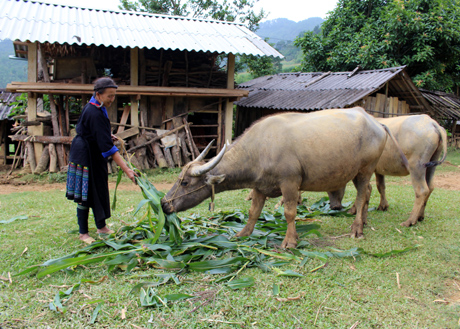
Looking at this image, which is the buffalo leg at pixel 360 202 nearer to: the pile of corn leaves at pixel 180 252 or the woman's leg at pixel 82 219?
the pile of corn leaves at pixel 180 252

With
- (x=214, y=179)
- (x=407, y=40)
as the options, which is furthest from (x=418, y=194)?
(x=407, y=40)

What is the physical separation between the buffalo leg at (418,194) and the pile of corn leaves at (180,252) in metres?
1.45

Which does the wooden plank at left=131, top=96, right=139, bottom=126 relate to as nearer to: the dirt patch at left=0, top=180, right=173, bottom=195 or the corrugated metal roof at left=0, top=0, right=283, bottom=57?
the corrugated metal roof at left=0, top=0, right=283, bottom=57

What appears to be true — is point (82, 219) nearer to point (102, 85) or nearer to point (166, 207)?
point (166, 207)

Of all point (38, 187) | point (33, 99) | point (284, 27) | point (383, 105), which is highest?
point (284, 27)

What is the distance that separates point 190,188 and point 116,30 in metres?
7.64

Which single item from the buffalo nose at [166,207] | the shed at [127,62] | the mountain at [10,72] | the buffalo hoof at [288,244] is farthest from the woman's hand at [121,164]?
the mountain at [10,72]

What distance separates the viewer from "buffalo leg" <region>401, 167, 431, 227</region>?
5352mm

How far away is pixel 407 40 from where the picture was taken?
47.9 ft

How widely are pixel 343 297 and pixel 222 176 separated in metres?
1.82

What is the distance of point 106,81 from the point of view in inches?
→ 154

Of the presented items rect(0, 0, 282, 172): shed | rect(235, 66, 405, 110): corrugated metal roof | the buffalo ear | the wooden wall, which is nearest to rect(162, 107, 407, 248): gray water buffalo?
the buffalo ear

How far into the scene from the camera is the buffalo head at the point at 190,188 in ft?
13.6

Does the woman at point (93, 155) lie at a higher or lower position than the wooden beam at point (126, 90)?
lower
